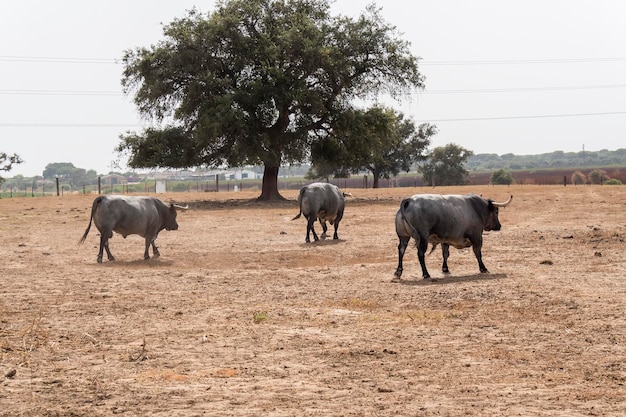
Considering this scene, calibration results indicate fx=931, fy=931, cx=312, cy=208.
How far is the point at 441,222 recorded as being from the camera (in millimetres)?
16359

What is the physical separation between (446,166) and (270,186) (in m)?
51.4

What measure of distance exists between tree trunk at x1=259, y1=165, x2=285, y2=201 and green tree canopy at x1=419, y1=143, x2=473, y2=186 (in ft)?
160

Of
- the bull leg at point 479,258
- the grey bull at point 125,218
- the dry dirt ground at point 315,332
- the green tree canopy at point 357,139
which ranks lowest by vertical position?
the dry dirt ground at point 315,332

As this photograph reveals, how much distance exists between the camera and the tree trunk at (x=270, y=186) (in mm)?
45491

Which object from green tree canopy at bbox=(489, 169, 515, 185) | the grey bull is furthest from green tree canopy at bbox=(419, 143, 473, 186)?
the grey bull

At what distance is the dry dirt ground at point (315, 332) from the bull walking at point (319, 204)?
205cm

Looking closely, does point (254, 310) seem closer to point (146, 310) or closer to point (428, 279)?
point (146, 310)

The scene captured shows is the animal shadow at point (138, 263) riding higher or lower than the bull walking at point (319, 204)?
lower

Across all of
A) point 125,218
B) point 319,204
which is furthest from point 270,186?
point 125,218

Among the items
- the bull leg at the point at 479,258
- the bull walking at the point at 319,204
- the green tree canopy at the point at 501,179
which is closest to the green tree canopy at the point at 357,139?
the bull walking at the point at 319,204

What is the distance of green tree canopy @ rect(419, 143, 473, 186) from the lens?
93.7m

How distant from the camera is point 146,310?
1305 centimetres

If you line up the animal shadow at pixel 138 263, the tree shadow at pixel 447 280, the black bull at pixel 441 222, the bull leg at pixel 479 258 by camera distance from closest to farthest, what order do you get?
the tree shadow at pixel 447 280, the black bull at pixel 441 222, the bull leg at pixel 479 258, the animal shadow at pixel 138 263

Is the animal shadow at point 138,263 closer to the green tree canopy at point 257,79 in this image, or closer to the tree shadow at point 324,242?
the tree shadow at point 324,242
